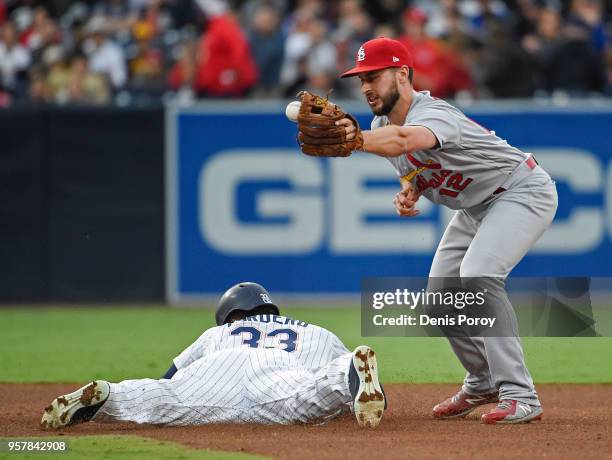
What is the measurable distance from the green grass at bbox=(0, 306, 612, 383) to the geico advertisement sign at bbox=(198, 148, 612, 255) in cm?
85

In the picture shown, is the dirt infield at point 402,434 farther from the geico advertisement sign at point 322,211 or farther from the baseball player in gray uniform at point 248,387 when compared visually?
the geico advertisement sign at point 322,211

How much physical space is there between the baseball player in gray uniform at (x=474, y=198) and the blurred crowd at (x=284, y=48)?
303 inches

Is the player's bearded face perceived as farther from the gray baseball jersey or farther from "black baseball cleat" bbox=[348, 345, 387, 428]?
"black baseball cleat" bbox=[348, 345, 387, 428]

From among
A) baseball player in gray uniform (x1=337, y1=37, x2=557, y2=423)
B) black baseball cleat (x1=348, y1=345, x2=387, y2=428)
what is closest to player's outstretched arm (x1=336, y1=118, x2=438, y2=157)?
baseball player in gray uniform (x1=337, y1=37, x2=557, y2=423)

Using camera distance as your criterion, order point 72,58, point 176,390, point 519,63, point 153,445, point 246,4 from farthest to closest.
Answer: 1. point 246,4
2. point 72,58
3. point 519,63
4. point 176,390
5. point 153,445

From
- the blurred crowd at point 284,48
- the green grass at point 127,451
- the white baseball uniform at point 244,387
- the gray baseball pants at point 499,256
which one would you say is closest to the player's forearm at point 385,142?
the gray baseball pants at point 499,256

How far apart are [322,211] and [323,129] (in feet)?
25.0

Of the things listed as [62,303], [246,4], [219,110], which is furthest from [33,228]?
[246,4]

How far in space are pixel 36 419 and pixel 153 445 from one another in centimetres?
137

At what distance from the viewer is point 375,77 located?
694cm

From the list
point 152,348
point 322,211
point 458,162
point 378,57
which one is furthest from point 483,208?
point 322,211

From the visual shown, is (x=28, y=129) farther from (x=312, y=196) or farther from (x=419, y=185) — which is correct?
(x=419, y=185)

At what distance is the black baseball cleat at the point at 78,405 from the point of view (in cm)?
646

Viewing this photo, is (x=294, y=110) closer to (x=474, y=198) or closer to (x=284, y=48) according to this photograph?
(x=474, y=198)
